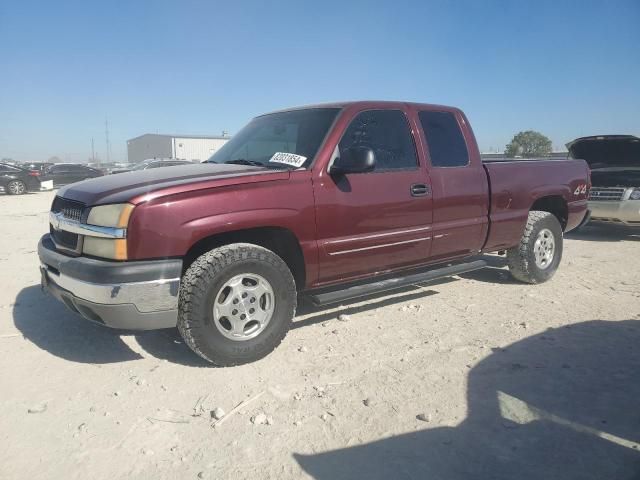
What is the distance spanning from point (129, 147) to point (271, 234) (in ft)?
275

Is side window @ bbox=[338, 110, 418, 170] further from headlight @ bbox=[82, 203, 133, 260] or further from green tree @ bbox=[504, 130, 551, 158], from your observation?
green tree @ bbox=[504, 130, 551, 158]

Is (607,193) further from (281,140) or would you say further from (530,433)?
(530,433)

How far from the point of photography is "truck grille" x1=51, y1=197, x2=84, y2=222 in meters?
3.16

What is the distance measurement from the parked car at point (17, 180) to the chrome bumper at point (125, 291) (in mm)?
20042

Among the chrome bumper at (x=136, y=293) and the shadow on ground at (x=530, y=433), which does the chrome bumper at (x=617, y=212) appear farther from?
the chrome bumper at (x=136, y=293)

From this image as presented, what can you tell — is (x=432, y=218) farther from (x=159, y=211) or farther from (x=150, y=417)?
(x=150, y=417)

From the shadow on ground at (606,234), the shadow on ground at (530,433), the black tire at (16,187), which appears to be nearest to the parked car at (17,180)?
the black tire at (16,187)

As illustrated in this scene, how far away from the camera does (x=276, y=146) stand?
4.00m

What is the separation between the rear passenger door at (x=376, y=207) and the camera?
362cm

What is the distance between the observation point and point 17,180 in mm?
19734

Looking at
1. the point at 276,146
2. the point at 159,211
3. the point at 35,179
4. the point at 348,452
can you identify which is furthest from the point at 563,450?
the point at 35,179

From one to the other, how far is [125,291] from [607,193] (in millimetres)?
8287

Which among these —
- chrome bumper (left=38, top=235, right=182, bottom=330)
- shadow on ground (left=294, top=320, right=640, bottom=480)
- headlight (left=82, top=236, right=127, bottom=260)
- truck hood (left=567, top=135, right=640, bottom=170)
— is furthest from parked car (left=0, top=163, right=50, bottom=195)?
shadow on ground (left=294, top=320, right=640, bottom=480)

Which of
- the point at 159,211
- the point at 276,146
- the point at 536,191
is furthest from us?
the point at 536,191
